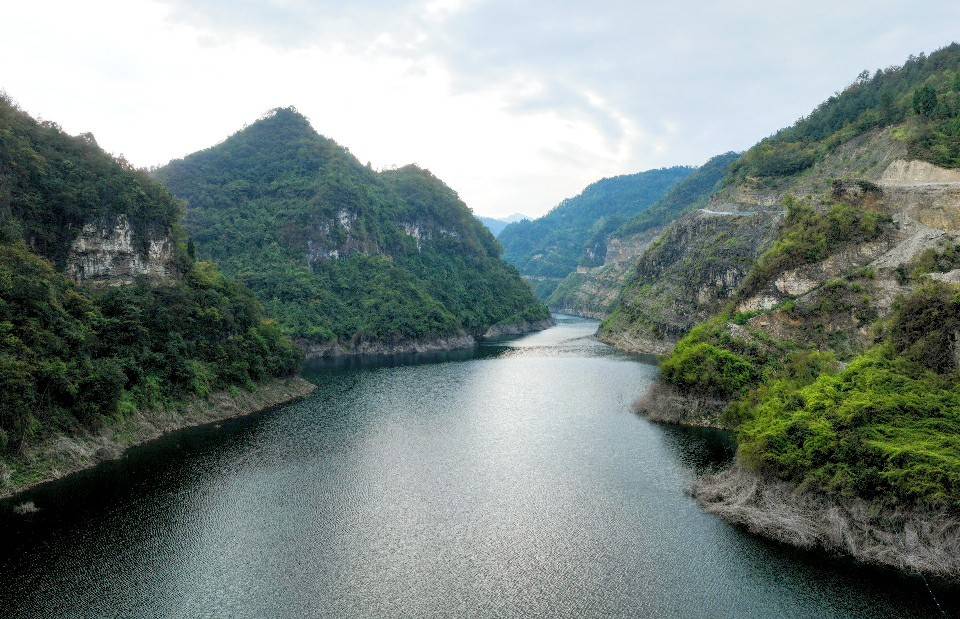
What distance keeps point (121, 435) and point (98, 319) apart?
8531 millimetres

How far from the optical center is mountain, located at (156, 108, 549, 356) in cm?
9912

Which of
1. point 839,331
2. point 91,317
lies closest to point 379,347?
point 91,317

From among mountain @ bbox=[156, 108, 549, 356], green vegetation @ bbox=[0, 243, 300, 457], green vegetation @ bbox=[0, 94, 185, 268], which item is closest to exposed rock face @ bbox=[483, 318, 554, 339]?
mountain @ bbox=[156, 108, 549, 356]

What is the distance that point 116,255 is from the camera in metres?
49.9

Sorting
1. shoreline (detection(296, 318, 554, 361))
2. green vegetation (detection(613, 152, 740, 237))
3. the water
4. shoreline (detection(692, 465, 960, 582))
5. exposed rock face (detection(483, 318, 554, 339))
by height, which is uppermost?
green vegetation (detection(613, 152, 740, 237))

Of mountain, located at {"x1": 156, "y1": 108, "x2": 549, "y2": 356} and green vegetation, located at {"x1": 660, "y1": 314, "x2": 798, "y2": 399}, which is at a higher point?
mountain, located at {"x1": 156, "y1": 108, "x2": 549, "y2": 356}

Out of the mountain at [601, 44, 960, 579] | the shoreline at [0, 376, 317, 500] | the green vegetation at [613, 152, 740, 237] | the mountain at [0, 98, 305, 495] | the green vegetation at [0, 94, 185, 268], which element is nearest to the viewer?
the mountain at [601, 44, 960, 579]

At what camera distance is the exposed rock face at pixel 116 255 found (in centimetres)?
4734

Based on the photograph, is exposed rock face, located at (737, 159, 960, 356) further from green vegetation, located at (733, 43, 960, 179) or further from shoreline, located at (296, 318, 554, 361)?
shoreline, located at (296, 318, 554, 361)

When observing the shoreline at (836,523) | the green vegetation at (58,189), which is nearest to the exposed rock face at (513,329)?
the green vegetation at (58,189)

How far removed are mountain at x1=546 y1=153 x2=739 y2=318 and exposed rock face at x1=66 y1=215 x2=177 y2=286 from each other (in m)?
121

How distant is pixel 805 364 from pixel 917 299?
9746 mm

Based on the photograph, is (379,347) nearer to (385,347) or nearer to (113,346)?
(385,347)

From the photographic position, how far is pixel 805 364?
4075 centimetres
